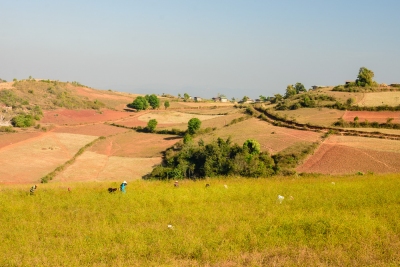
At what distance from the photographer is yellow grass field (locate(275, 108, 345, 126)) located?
47081 mm

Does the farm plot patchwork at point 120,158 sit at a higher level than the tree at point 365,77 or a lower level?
lower

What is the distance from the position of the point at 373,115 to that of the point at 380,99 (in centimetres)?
953

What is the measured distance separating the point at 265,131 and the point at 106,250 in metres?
37.0

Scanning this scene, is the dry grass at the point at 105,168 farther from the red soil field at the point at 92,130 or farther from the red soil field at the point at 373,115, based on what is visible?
the red soil field at the point at 373,115

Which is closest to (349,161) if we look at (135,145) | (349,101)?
(349,101)

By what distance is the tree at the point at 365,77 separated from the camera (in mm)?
68438

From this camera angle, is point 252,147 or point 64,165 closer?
point 252,147

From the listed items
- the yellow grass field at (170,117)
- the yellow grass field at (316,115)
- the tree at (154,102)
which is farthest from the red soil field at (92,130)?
the yellow grass field at (316,115)

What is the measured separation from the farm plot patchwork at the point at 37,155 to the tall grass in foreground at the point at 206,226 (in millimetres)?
17979

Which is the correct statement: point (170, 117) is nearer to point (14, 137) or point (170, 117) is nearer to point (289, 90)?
point (14, 137)

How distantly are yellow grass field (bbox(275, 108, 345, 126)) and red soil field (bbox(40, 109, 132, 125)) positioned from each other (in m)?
38.2

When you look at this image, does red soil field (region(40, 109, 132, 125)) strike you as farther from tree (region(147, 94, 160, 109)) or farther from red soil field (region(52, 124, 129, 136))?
tree (region(147, 94, 160, 109))

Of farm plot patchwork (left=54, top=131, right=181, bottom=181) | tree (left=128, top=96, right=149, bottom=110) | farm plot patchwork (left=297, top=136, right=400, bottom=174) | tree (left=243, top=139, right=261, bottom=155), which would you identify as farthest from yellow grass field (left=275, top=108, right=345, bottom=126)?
tree (left=128, top=96, right=149, bottom=110)

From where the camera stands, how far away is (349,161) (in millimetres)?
31109
